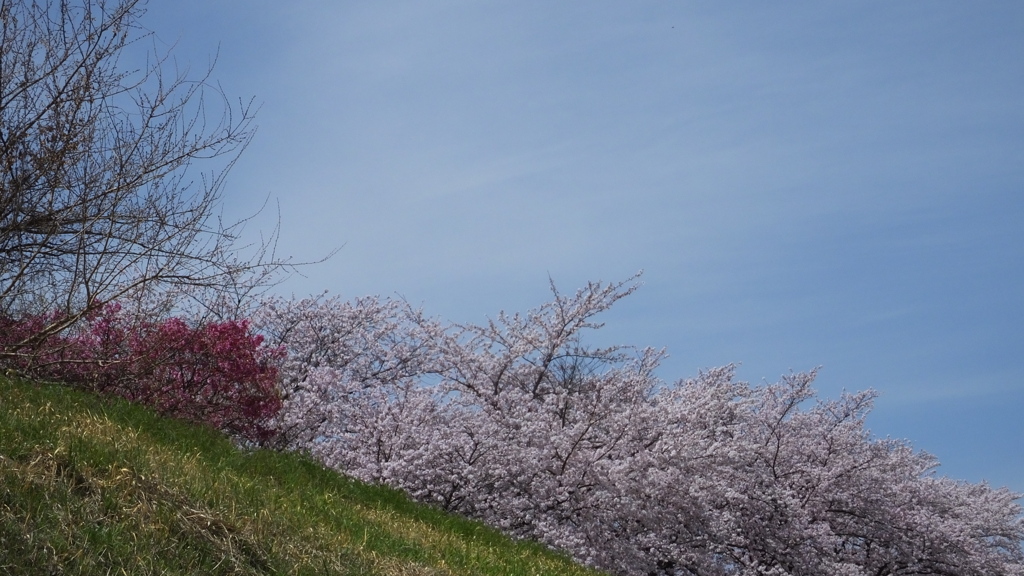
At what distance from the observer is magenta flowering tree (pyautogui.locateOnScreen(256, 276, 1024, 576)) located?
48.9ft

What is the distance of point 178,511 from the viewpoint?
5883 millimetres

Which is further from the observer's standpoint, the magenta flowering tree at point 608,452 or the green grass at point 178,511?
the magenta flowering tree at point 608,452

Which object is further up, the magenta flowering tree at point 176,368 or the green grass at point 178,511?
the magenta flowering tree at point 176,368

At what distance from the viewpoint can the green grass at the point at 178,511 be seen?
5168 mm

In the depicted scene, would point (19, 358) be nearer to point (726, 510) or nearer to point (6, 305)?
point (6, 305)

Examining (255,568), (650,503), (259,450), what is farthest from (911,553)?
(255,568)

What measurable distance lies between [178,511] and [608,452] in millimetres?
10128

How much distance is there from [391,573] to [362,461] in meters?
9.29

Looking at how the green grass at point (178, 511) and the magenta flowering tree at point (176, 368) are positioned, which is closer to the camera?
the green grass at point (178, 511)

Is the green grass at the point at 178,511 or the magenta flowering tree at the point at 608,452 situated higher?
the magenta flowering tree at the point at 608,452

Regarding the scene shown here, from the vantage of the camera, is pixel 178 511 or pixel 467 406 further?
pixel 467 406

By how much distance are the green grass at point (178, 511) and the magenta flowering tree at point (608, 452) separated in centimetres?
534

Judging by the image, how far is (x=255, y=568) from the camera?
570cm

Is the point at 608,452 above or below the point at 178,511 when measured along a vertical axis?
above
